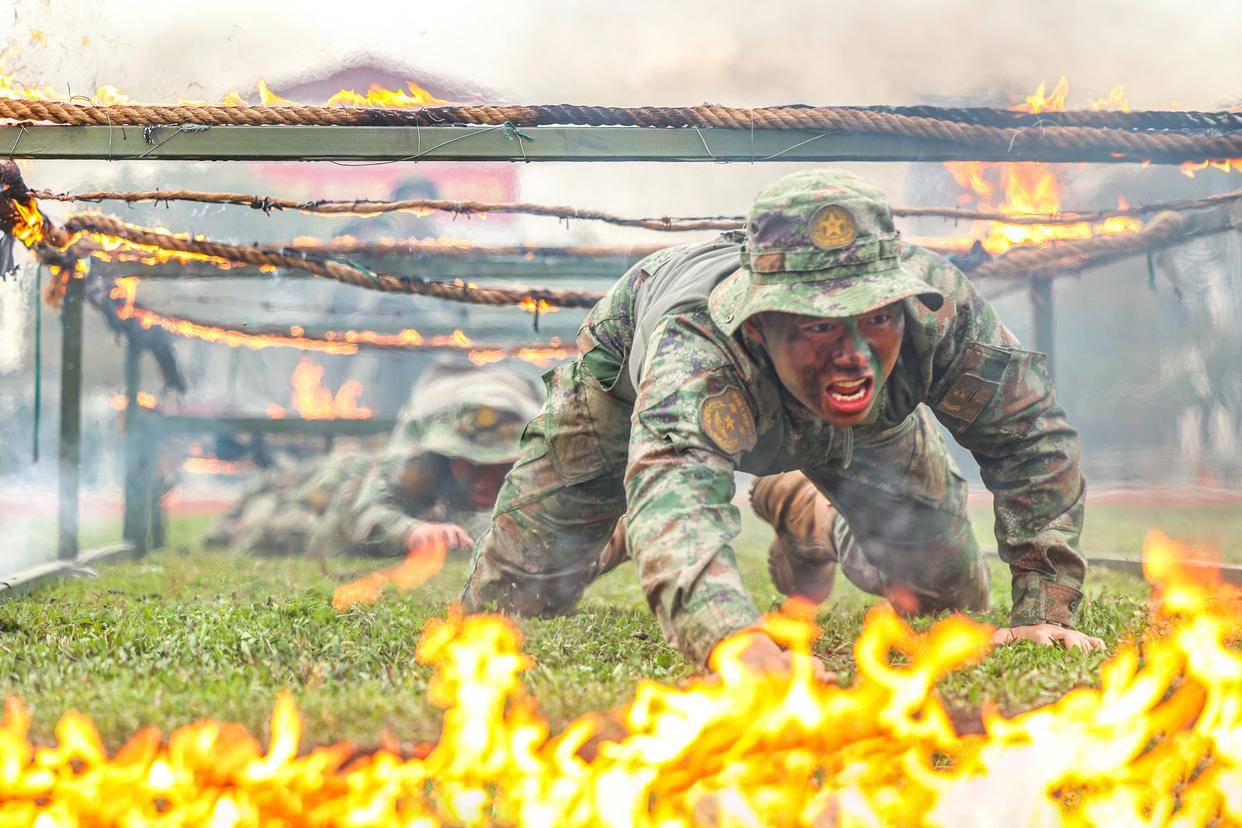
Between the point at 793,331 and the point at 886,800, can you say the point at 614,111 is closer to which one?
the point at 793,331

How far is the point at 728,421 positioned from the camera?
2.98 meters

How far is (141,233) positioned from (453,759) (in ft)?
11.8

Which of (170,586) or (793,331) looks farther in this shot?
(170,586)

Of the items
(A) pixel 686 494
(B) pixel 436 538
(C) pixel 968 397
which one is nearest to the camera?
(A) pixel 686 494

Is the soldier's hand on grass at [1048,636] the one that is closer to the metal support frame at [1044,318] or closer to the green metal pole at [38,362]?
the metal support frame at [1044,318]

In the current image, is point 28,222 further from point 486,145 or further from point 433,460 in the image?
point 433,460

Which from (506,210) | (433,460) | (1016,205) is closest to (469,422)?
(433,460)

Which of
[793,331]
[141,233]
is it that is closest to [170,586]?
[141,233]

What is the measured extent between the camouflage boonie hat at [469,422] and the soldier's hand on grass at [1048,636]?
389cm

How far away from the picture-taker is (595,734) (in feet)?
8.64

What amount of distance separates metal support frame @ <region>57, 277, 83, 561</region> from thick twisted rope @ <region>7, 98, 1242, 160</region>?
9.13 ft

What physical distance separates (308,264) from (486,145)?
5.24 feet

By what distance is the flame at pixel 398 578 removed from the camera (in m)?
5.04

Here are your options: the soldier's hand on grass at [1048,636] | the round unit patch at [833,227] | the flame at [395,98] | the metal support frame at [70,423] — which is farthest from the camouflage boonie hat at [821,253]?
the metal support frame at [70,423]
